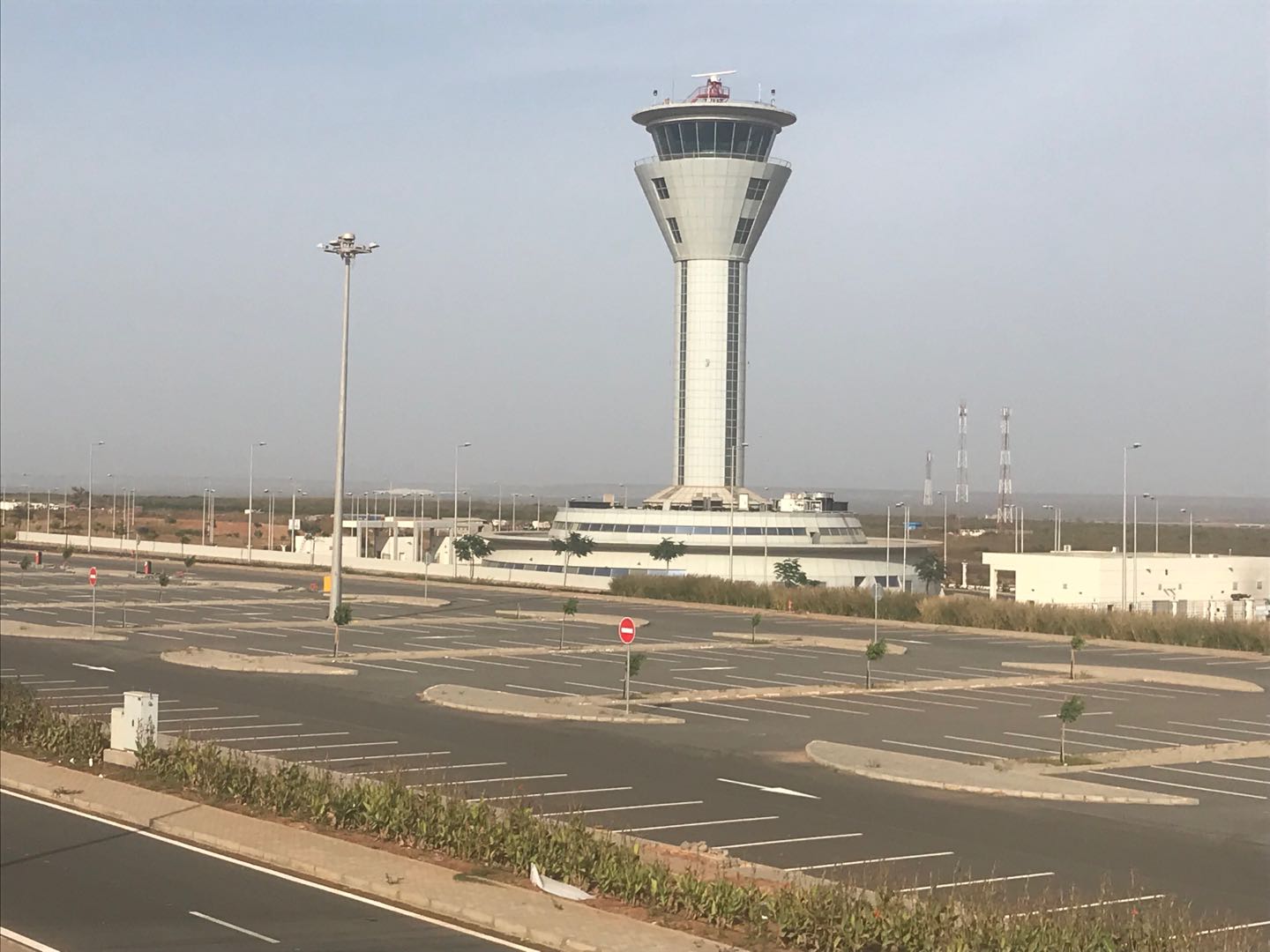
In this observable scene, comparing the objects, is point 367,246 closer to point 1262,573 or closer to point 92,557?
point 1262,573

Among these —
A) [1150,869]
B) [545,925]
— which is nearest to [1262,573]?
[1150,869]

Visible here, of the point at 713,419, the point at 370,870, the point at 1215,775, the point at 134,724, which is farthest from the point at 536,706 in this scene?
the point at 713,419

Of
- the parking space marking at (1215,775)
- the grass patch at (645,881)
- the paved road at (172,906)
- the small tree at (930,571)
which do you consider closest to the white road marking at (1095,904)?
the grass patch at (645,881)

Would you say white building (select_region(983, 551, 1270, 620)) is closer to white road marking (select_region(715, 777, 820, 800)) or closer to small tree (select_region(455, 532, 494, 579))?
small tree (select_region(455, 532, 494, 579))

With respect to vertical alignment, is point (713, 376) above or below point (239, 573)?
above

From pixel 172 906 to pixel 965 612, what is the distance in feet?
176

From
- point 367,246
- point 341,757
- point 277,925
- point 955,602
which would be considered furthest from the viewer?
point 955,602

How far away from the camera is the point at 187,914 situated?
15953 millimetres

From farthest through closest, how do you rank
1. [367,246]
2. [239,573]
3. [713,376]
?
[713,376], [239,573], [367,246]

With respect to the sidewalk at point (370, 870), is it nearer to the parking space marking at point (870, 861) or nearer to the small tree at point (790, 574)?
the parking space marking at point (870, 861)

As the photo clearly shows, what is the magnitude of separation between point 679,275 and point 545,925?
105714mm

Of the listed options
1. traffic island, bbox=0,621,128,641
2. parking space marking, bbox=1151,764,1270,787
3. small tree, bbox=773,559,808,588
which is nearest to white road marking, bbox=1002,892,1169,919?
parking space marking, bbox=1151,764,1270,787

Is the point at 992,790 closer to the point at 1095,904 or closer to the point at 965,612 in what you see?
the point at 1095,904

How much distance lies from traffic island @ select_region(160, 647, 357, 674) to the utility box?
1594cm
